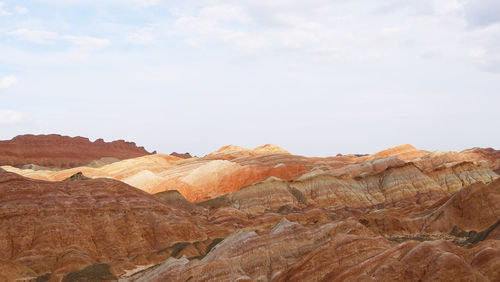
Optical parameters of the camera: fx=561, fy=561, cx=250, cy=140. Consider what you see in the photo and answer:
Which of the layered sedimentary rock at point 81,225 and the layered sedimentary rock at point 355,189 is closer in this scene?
the layered sedimentary rock at point 81,225

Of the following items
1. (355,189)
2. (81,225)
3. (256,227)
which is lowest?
(256,227)

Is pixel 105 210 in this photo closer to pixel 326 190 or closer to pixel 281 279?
pixel 281 279

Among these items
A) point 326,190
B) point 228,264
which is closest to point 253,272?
point 228,264

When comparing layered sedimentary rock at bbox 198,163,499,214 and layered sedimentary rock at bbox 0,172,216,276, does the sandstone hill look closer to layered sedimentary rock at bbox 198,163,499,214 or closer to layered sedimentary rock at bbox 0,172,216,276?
layered sedimentary rock at bbox 0,172,216,276

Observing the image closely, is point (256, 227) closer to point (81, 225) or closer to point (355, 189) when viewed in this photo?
point (81, 225)

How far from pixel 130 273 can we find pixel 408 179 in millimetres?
94429

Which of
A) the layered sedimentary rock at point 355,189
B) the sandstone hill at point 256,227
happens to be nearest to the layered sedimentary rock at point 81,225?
the sandstone hill at point 256,227

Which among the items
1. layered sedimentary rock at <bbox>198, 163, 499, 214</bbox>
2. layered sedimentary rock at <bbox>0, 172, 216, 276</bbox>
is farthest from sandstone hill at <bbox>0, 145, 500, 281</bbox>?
layered sedimentary rock at <bbox>198, 163, 499, 214</bbox>

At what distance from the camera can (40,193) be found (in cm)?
8100

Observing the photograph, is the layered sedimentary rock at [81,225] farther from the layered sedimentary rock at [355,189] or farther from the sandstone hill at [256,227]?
the layered sedimentary rock at [355,189]

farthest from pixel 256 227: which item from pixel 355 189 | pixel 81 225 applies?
pixel 355 189

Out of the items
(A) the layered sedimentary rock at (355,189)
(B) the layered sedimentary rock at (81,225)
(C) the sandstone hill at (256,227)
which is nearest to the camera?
(C) the sandstone hill at (256,227)

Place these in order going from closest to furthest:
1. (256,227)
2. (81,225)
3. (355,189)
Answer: (81,225)
(256,227)
(355,189)

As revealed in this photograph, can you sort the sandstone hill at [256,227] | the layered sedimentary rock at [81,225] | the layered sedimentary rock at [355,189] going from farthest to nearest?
the layered sedimentary rock at [355,189], the layered sedimentary rock at [81,225], the sandstone hill at [256,227]
